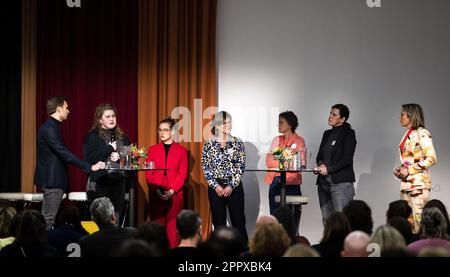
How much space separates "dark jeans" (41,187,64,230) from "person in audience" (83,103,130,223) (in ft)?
1.16

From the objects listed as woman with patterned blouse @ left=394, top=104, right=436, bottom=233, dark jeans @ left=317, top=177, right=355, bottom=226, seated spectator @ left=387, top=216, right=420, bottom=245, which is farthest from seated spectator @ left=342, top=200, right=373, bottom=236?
dark jeans @ left=317, top=177, right=355, bottom=226

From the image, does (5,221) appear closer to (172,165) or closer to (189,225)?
(189,225)

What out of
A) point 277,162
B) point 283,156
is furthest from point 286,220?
point 277,162

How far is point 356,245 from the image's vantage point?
409 centimetres

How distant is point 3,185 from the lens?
27.7 ft

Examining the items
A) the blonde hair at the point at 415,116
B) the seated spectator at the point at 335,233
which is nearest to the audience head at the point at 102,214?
the seated spectator at the point at 335,233

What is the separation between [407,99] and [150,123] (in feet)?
9.63

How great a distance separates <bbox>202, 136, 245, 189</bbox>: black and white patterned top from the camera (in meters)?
7.29

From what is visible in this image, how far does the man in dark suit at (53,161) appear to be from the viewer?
688 centimetres

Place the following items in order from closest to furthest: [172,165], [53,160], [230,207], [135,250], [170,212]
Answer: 1. [135,250]
2. [53,160]
3. [230,207]
4. [172,165]
5. [170,212]

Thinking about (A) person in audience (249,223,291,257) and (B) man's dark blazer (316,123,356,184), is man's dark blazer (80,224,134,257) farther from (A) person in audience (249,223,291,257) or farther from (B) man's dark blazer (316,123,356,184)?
(B) man's dark blazer (316,123,356,184)

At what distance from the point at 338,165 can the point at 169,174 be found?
68.8 inches
